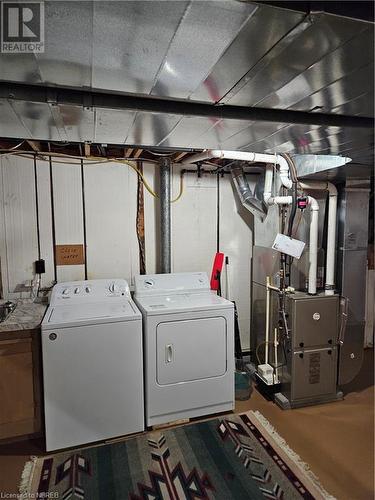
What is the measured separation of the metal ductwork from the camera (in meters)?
3.21

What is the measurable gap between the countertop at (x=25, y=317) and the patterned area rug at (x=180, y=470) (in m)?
0.94

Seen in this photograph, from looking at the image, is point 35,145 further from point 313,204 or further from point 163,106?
point 313,204

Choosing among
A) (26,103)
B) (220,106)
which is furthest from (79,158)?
(220,106)

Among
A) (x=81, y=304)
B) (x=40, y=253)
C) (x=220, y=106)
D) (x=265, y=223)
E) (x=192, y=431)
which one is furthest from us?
(x=265, y=223)

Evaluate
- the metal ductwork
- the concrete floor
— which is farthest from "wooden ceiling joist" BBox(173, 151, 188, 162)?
the concrete floor

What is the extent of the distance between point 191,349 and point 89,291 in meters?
1.05

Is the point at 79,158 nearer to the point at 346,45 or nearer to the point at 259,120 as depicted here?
the point at 259,120

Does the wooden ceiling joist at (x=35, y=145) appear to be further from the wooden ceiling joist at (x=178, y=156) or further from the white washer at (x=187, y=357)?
the white washer at (x=187, y=357)

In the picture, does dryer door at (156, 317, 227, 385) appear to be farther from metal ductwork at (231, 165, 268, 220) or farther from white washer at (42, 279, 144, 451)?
metal ductwork at (231, 165, 268, 220)

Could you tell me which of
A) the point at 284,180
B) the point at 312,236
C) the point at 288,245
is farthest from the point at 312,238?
the point at 284,180

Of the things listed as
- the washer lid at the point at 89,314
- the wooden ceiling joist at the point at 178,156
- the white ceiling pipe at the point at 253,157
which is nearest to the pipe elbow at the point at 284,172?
the white ceiling pipe at the point at 253,157

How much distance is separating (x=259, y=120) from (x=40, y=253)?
92.4 inches

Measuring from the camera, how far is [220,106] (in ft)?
4.75

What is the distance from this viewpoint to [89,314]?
2387mm
